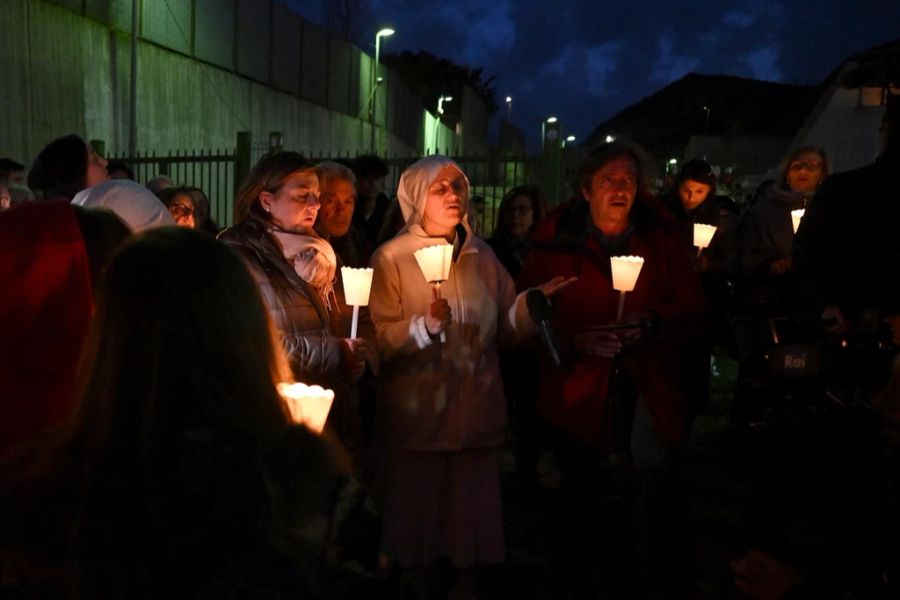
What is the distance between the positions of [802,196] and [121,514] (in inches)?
229

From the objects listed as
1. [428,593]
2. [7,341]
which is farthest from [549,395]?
[7,341]

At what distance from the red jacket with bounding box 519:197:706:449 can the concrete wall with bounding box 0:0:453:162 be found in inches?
550

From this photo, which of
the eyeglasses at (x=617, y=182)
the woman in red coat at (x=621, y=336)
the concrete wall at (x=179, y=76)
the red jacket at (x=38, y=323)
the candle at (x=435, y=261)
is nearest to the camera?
the red jacket at (x=38, y=323)

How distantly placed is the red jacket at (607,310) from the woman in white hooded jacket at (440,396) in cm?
37

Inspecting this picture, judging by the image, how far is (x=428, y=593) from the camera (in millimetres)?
3924

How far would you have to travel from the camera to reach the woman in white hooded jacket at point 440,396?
12.5ft

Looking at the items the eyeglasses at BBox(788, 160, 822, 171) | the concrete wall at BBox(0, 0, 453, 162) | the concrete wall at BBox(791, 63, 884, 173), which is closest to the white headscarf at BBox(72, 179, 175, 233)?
the eyeglasses at BBox(788, 160, 822, 171)

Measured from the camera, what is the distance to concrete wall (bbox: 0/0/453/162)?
51.9 ft

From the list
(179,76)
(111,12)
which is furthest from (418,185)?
(179,76)

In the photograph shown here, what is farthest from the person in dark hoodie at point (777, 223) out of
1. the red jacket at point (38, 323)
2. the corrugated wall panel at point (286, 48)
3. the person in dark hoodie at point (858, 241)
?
the corrugated wall panel at point (286, 48)

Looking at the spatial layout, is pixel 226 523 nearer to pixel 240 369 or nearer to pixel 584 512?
pixel 240 369

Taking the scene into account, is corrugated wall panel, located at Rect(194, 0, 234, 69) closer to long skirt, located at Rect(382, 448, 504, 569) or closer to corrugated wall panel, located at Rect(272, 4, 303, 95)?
corrugated wall panel, located at Rect(272, 4, 303, 95)

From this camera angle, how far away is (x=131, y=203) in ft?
11.5

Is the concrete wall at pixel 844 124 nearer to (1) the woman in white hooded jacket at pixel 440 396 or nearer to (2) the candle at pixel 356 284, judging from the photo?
(1) the woman in white hooded jacket at pixel 440 396
